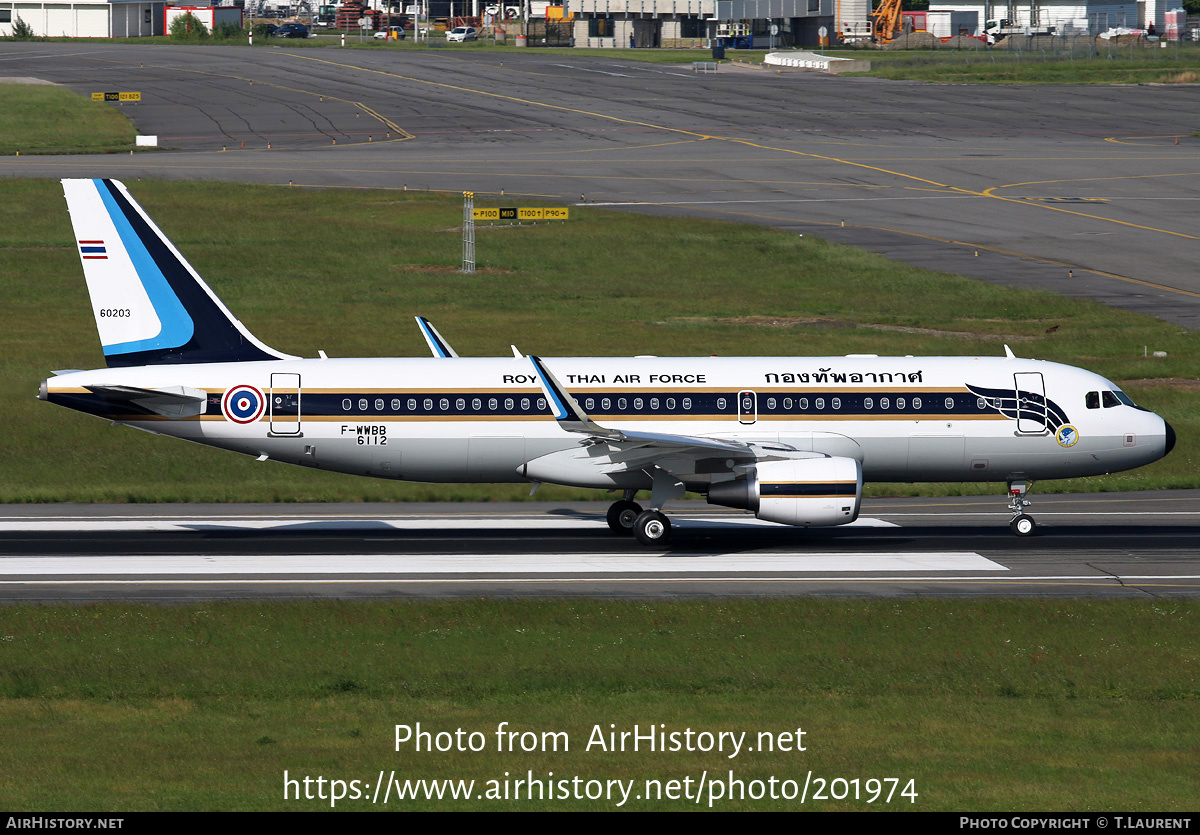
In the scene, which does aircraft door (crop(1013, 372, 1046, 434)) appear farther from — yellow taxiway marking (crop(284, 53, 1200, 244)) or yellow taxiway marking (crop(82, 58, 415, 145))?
yellow taxiway marking (crop(82, 58, 415, 145))

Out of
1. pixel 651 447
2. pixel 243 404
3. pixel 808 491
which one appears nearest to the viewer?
pixel 808 491

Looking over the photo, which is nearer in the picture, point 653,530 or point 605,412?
point 605,412

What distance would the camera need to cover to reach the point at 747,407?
3719cm

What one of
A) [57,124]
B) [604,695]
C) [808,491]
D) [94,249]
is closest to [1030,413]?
[808,491]

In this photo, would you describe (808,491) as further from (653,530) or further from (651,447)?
(653,530)

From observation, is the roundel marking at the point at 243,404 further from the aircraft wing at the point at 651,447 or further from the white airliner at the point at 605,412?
the aircraft wing at the point at 651,447

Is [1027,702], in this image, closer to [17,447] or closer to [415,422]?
[415,422]

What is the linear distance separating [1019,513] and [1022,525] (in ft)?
1.11

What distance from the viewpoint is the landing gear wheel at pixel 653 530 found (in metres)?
37.3

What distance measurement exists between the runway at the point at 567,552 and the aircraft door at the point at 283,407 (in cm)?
324

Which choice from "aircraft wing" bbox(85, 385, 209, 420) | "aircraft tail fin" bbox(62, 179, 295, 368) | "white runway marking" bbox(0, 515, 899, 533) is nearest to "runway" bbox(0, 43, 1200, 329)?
"white runway marking" bbox(0, 515, 899, 533)

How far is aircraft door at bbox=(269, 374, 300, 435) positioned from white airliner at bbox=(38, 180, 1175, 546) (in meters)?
0.05

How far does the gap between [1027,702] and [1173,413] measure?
1261 inches

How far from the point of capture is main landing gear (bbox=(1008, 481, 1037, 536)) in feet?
127
